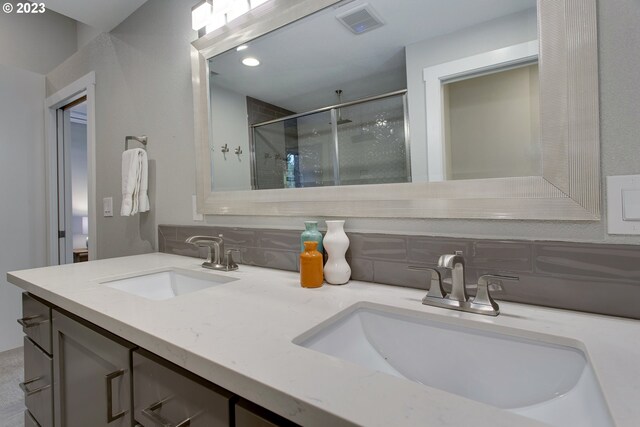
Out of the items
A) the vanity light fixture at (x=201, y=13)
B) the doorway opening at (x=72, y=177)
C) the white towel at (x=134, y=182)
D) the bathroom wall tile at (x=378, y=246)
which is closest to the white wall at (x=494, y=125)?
the bathroom wall tile at (x=378, y=246)

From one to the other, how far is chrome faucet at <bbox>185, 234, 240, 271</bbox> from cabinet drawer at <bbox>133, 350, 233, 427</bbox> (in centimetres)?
54

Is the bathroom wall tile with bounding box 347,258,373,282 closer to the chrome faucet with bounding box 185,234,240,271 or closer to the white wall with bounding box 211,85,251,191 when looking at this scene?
the chrome faucet with bounding box 185,234,240,271

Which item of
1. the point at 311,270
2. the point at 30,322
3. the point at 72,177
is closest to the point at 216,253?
the point at 311,270

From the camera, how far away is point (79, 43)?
2604 millimetres

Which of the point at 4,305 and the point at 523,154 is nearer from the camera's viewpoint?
the point at 523,154

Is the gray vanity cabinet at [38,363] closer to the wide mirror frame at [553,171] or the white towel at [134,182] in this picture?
the white towel at [134,182]

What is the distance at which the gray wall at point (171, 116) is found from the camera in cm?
63

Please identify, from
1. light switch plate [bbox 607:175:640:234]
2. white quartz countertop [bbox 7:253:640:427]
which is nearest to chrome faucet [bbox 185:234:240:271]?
white quartz countertop [bbox 7:253:640:427]

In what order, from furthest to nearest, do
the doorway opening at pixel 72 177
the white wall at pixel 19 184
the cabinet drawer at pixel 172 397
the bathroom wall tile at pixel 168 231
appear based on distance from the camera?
1. the doorway opening at pixel 72 177
2. the white wall at pixel 19 184
3. the bathroom wall tile at pixel 168 231
4. the cabinet drawer at pixel 172 397

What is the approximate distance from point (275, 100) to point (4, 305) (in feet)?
8.02

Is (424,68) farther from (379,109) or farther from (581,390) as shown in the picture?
(581,390)

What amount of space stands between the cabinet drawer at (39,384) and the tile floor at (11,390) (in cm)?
77

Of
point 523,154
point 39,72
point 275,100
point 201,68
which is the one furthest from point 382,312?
point 39,72

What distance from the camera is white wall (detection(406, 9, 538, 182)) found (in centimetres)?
75
